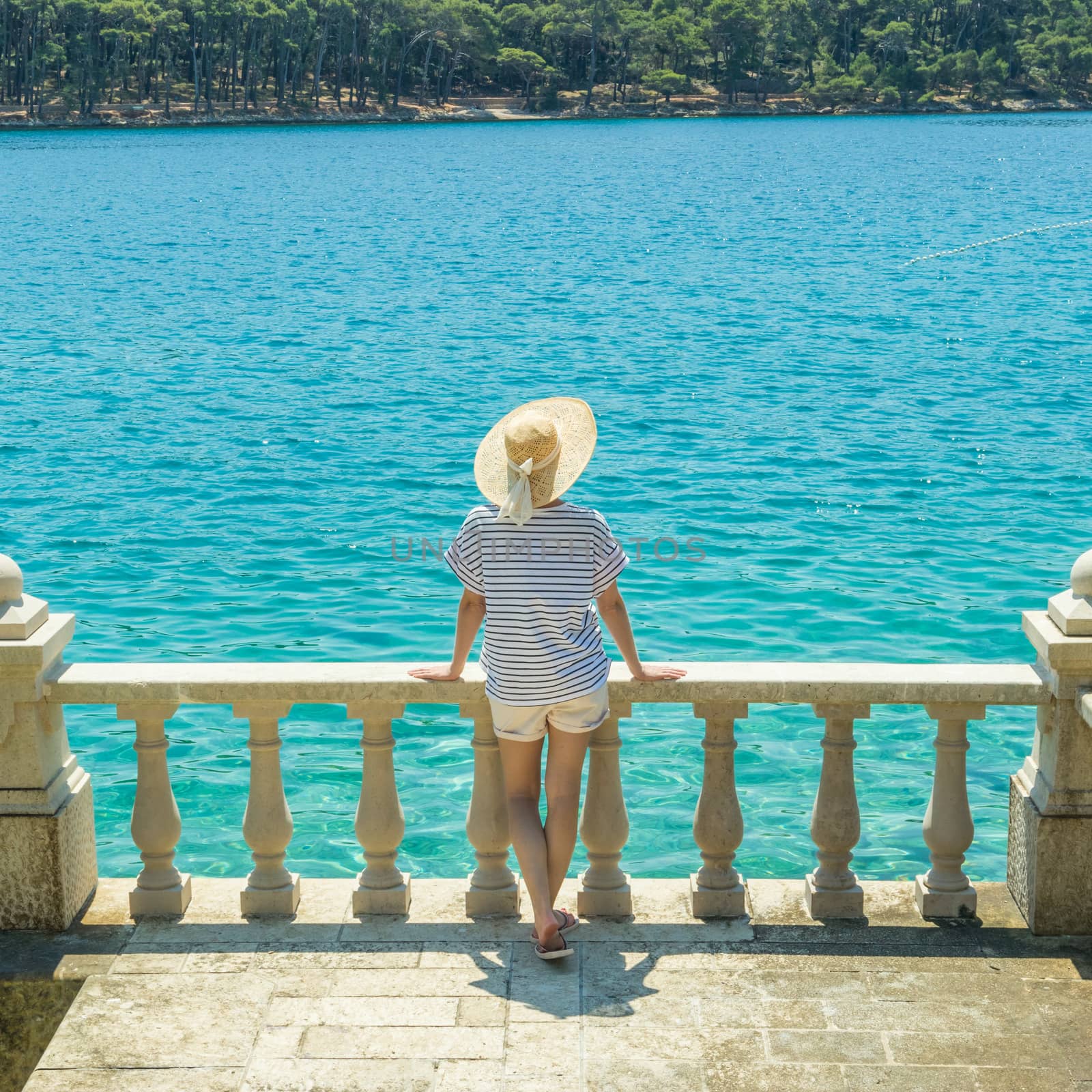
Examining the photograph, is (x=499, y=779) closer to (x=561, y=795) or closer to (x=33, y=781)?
(x=561, y=795)

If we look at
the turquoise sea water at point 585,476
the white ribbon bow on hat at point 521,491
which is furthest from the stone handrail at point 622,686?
the turquoise sea water at point 585,476

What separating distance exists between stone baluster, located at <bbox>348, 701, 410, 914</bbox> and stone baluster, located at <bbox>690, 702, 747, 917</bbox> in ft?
3.27

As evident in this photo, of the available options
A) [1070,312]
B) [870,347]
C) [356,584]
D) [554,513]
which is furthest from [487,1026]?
[1070,312]

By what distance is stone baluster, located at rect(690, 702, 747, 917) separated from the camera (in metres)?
4.61

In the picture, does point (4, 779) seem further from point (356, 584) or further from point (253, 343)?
point (253, 343)

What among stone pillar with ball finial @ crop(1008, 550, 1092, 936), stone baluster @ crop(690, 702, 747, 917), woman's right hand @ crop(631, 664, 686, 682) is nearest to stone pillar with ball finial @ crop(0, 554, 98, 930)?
woman's right hand @ crop(631, 664, 686, 682)

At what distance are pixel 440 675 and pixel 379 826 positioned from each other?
582 mm

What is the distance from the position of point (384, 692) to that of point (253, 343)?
23.5 meters

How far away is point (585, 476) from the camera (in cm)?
1733

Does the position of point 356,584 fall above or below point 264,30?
below

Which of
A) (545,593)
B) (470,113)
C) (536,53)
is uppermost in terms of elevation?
(536,53)

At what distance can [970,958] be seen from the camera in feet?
14.4

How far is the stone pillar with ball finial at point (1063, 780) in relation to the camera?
4.34m

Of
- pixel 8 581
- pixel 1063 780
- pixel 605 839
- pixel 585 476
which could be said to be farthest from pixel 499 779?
pixel 585 476
